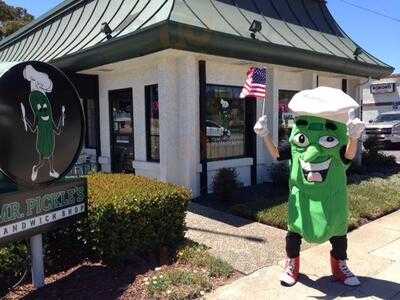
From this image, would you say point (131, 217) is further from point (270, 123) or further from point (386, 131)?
point (386, 131)

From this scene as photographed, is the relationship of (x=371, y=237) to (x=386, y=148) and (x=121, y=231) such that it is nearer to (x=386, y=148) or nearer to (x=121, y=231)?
(x=121, y=231)

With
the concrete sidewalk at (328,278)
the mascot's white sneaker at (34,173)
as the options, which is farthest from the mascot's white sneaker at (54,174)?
the concrete sidewalk at (328,278)

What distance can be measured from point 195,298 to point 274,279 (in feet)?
3.03

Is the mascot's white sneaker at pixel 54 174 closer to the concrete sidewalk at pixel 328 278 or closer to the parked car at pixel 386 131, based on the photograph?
the concrete sidewalk at pixel 328 278

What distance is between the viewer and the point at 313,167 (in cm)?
413

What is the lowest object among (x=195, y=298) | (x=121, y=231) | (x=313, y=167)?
(x=195, y=298)

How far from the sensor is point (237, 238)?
585 cm

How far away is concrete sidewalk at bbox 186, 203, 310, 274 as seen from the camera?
16.5 ft

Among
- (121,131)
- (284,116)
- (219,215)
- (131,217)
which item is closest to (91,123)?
(121,131)

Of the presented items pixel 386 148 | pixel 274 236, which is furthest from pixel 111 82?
pixel 386 148

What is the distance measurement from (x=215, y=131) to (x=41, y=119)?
17.2 ft

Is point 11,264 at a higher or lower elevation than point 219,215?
higher

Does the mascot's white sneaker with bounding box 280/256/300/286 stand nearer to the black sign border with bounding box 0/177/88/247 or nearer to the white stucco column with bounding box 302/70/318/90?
the black sign border with bounding box 0/177/88/247

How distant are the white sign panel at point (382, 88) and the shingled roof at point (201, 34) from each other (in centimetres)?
1816
